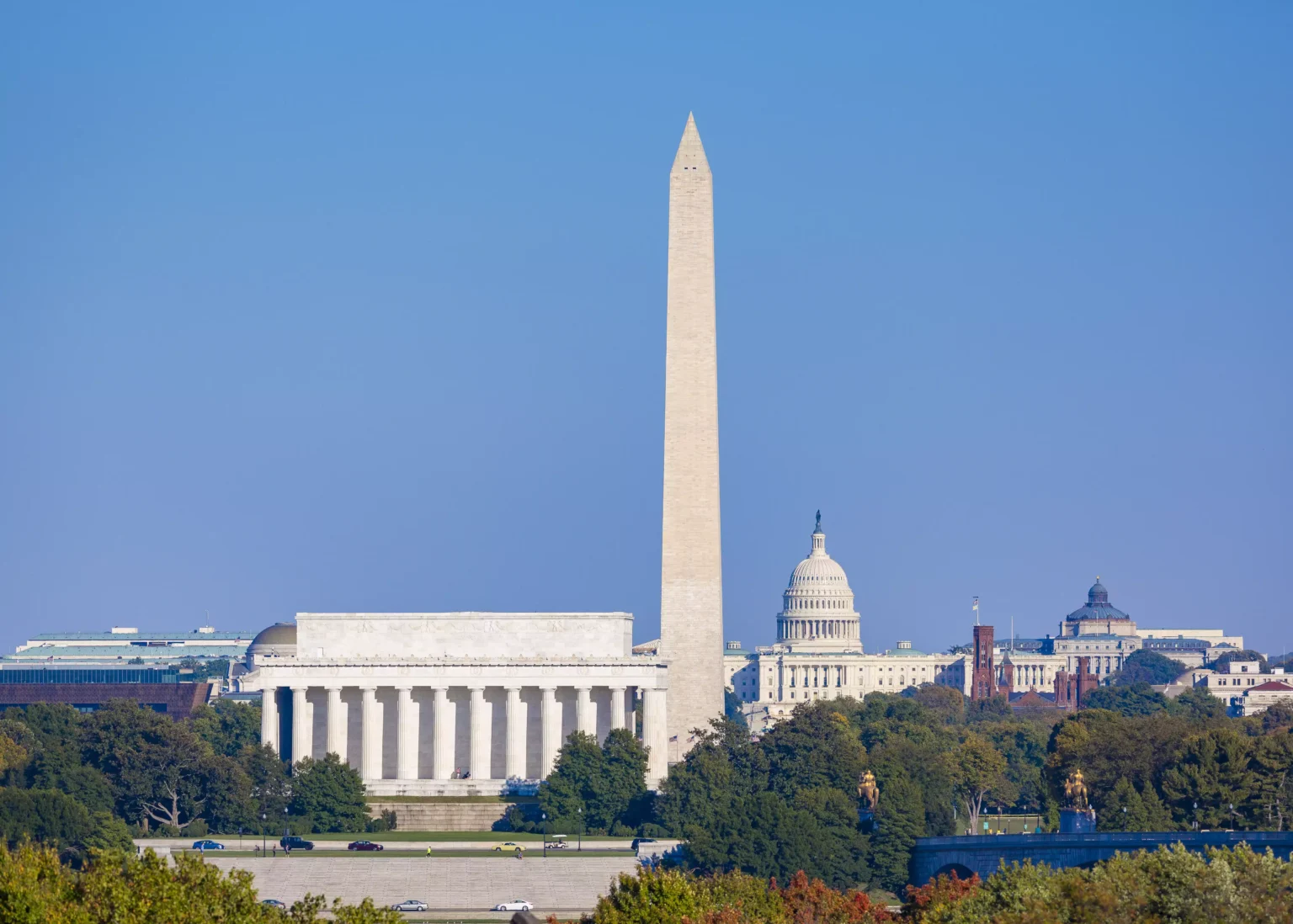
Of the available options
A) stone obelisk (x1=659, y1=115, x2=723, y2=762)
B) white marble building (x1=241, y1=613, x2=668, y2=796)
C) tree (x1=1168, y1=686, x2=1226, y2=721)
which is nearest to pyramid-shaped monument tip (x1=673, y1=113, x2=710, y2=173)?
stone obelisk (x1=659, y1=115, x2=723, y2=762)

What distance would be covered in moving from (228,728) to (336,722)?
14.1 m

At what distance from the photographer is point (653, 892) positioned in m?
75.7

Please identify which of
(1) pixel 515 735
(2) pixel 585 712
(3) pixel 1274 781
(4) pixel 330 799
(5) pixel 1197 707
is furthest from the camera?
(5) pixel 1197 707

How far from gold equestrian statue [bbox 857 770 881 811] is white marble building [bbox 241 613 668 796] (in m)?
18.9

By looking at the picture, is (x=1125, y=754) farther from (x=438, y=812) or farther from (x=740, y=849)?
(x=438, y=812)

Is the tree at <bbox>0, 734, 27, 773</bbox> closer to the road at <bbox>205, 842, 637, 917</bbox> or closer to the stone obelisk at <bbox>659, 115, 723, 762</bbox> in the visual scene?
the road at <bbox>205, 842, 637, 917</bbox>

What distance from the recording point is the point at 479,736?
445ft

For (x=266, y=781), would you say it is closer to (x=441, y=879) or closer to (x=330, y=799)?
(x=330, y=799)

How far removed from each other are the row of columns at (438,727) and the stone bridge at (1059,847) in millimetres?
32957

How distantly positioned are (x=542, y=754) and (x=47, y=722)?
89.9 feet

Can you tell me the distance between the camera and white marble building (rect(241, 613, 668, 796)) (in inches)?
5325

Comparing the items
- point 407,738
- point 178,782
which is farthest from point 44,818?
point 407,738

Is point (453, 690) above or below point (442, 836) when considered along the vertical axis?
above

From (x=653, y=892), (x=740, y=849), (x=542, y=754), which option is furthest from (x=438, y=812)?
(x=653, y=892)
